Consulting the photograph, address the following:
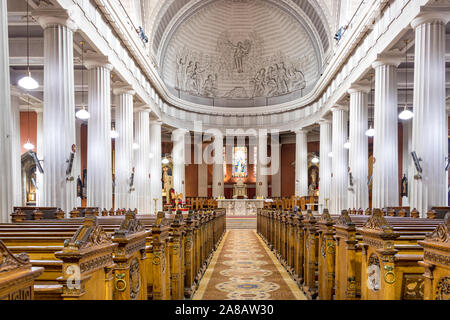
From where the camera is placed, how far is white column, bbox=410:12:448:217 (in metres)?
10.2

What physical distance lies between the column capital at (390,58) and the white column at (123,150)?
10149 mm

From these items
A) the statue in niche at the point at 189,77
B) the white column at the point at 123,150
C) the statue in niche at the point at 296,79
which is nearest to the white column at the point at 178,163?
the statue in niche at the point at 189,77

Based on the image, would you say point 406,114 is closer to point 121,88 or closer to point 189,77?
point 121,88

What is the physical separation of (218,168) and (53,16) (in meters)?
19.7

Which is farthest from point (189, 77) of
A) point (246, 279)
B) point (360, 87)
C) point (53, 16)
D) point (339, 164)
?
point (246, 279)

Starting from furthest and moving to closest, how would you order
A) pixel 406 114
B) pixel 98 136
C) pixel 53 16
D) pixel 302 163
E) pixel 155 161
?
pixel 302 163
pixel 155 161
pixel 98 136
pixel 406 114
pixel 53 16

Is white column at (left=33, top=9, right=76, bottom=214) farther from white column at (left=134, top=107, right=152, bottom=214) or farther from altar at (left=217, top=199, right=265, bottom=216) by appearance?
altar at (left=217, top=199, right=265, bottom=216)

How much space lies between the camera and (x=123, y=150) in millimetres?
16781

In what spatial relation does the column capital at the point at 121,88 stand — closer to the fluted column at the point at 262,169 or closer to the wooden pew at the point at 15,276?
the fluted column at the point at 262,169

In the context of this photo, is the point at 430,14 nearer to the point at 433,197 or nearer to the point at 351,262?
the point at 433,197

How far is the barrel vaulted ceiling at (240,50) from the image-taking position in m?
23.9

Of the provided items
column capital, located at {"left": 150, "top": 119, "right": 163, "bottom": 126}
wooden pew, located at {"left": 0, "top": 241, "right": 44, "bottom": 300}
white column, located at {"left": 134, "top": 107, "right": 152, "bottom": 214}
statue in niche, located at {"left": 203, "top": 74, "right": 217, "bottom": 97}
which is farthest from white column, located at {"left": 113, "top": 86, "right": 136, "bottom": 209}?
wooden pew, located at {"left": 0, "top": 241, "right": 44, "bottom": 300}

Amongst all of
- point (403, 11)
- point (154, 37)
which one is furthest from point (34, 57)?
point (403, 11)

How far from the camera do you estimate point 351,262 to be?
427 centimetres
